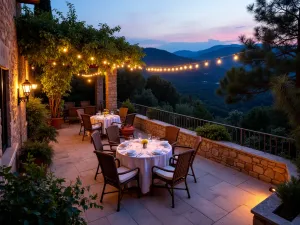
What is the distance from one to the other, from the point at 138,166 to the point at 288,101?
2.37m

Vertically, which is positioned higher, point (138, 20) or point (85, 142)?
point (138, 20)

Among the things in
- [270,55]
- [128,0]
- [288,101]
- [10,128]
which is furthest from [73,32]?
[128,0]

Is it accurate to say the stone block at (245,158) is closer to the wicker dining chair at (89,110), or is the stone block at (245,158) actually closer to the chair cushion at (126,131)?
the chair cushion at (126,131)

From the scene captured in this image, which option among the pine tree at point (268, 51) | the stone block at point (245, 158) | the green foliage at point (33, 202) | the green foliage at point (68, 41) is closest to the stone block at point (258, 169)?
the stone block at point (245, 158)

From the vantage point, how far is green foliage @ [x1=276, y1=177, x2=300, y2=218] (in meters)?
2.40

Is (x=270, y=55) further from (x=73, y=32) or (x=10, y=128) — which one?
(x=10, y=128)

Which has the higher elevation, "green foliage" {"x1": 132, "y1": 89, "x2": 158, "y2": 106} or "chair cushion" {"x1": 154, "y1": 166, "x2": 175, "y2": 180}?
"green foliage" {"x1": 132, "y1": 89, "x2": 158, "y2": 106}

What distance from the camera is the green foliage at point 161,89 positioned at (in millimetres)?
19609

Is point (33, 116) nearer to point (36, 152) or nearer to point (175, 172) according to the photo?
point (36, 152)

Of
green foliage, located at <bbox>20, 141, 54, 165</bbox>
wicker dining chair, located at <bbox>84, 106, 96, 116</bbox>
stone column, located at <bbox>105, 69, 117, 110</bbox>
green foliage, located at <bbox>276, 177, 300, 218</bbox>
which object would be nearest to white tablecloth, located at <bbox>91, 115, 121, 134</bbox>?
stone column, located at <bbox>105, 69, 117, 110</bbox>

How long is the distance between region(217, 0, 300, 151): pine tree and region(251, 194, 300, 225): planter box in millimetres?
4816

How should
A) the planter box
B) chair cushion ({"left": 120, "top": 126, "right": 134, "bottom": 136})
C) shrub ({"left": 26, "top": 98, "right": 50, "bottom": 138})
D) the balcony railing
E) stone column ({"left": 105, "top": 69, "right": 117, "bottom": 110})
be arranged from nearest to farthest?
the planter box
the balcony railing
shrub ({"left": 26, "top": 98, "right": 50, "bottom": 138})
chair cushion ({"left": 120, "top": 126, "right": 134, "bottom": 136})
stone column ({"left": 105, "top": 69, "right": 117, "bottom": 110})

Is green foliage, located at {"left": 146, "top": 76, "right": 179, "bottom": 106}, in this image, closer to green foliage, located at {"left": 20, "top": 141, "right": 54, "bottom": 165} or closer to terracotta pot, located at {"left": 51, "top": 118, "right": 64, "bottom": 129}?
terracotta pot, located at {"left": 51, "top": 118, "right": 64, "bottom": 129}

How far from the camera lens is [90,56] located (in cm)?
616
